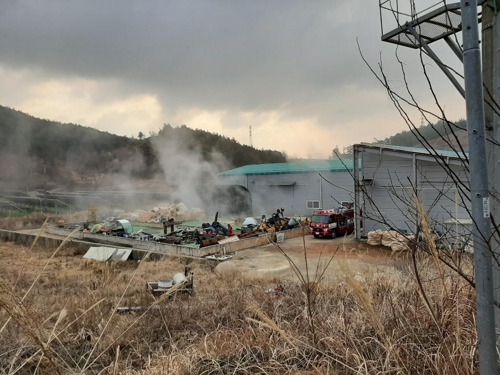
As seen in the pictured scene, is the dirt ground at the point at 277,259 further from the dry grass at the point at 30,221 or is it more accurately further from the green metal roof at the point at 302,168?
the green metal roof at the point at 302,168

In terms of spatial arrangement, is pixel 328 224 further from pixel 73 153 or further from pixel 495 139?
pixel 73 153

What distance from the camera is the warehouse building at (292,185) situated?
2558 cm

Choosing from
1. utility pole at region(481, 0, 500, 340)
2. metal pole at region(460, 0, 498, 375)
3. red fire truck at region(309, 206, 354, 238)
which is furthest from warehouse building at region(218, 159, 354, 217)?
metal pole at region(460, 0, 498, 375)

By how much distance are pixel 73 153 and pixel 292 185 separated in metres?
52.5

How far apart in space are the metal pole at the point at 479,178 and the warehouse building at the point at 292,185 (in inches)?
903

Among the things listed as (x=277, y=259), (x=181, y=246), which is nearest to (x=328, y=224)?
(x=277, y=259)

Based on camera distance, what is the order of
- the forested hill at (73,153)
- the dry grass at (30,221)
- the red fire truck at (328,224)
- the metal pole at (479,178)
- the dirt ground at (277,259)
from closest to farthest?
the metal pole at (479,178) < the dirt ground at (277,259) < the red fire truck at (328,224) < the dry grass at (30,221) < the forested hill at (73,153)

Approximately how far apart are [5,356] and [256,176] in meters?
27.4

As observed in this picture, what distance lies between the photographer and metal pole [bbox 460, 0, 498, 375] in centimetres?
146

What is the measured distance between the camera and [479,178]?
4.79ft

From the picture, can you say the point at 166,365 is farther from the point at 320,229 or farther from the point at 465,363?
the point at 320,229

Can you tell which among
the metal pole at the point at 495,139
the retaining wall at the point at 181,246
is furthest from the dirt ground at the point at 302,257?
the metal pole at the point at 495,139

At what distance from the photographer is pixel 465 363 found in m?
1.90

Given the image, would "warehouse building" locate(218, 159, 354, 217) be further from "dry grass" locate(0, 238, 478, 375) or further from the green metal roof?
"dry grass" locate(0, 238, 478, 375)
